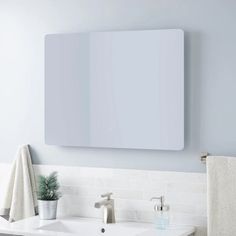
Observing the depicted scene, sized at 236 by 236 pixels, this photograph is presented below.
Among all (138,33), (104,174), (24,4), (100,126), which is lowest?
(104,174)

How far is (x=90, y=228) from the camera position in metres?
3.29

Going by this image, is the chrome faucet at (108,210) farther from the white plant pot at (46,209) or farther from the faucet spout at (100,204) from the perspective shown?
the white plant pot at (46,209)

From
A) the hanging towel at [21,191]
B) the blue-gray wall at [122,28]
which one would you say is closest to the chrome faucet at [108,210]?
the blue-gray wall at [122,28]

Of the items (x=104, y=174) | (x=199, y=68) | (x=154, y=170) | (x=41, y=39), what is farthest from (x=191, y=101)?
(x=41, y=39)

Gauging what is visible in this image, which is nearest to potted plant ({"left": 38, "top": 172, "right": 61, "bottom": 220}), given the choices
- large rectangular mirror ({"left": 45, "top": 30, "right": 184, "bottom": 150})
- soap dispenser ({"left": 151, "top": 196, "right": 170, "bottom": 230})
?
large rectangular mirror ({"left": 45, "top": 30, "right": 184, "bottom": 150})

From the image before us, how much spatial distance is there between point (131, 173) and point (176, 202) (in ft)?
0.95

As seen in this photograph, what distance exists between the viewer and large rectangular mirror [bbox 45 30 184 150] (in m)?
3.19

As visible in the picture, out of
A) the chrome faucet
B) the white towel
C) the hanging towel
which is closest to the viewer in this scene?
the white towel

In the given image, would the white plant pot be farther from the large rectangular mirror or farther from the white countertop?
the large rectangular mirror

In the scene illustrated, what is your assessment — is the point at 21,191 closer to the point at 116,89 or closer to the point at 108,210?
the point at 108,210

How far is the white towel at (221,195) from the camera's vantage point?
301 centimetres

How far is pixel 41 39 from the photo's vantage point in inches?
139

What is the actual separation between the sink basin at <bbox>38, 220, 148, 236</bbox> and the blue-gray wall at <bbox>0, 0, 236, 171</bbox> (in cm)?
33

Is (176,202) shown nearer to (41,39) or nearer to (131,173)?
(131,173)
